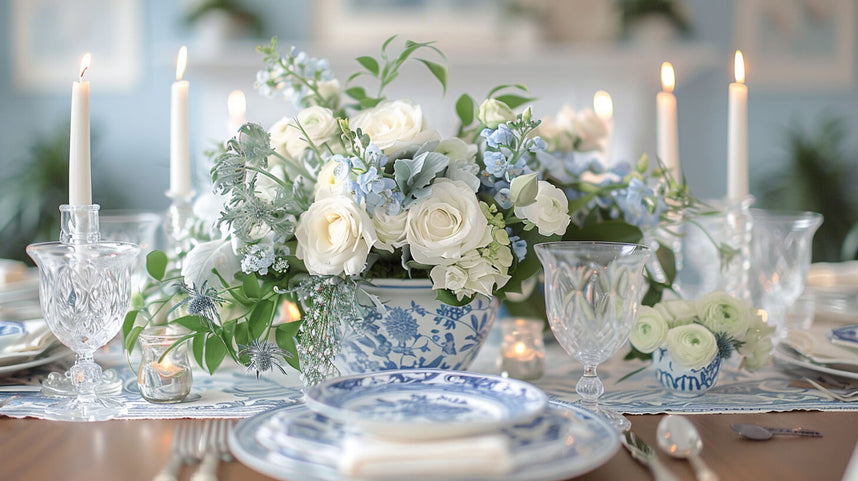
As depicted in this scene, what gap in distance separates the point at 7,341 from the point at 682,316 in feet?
3.03

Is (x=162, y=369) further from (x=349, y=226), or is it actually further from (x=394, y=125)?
(x=394, y=125)

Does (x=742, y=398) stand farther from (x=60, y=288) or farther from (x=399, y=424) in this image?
(x=60, y=288)

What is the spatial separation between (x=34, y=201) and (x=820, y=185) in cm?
391

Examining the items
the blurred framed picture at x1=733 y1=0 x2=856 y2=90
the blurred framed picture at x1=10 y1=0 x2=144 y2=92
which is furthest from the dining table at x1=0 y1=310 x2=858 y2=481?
the blurred framed picture at x1=733 y1=0 x2=856 y2=90

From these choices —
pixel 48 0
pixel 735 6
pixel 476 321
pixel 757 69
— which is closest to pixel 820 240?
pixel 757 69

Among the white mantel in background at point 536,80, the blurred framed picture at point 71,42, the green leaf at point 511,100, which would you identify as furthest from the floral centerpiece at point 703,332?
the blurred framed picture at point 71,42

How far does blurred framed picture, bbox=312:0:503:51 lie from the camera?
3990 millimetres

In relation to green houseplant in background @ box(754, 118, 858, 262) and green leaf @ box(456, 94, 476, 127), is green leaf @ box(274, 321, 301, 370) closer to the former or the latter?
green leaf @ box(456, 94, 476, 127)

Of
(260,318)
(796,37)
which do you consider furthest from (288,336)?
(796,37)

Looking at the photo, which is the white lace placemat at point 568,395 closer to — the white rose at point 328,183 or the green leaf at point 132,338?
the green leaf at point 132,338

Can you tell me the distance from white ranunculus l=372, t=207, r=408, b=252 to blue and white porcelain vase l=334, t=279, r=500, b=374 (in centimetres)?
6

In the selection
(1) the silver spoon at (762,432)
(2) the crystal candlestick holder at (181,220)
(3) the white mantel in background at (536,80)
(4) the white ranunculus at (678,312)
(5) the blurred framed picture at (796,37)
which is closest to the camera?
(1) the silver spoon at (762,432)

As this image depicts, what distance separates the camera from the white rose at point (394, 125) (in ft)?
3.14

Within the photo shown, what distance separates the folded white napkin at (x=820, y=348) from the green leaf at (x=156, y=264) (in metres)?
0.91
